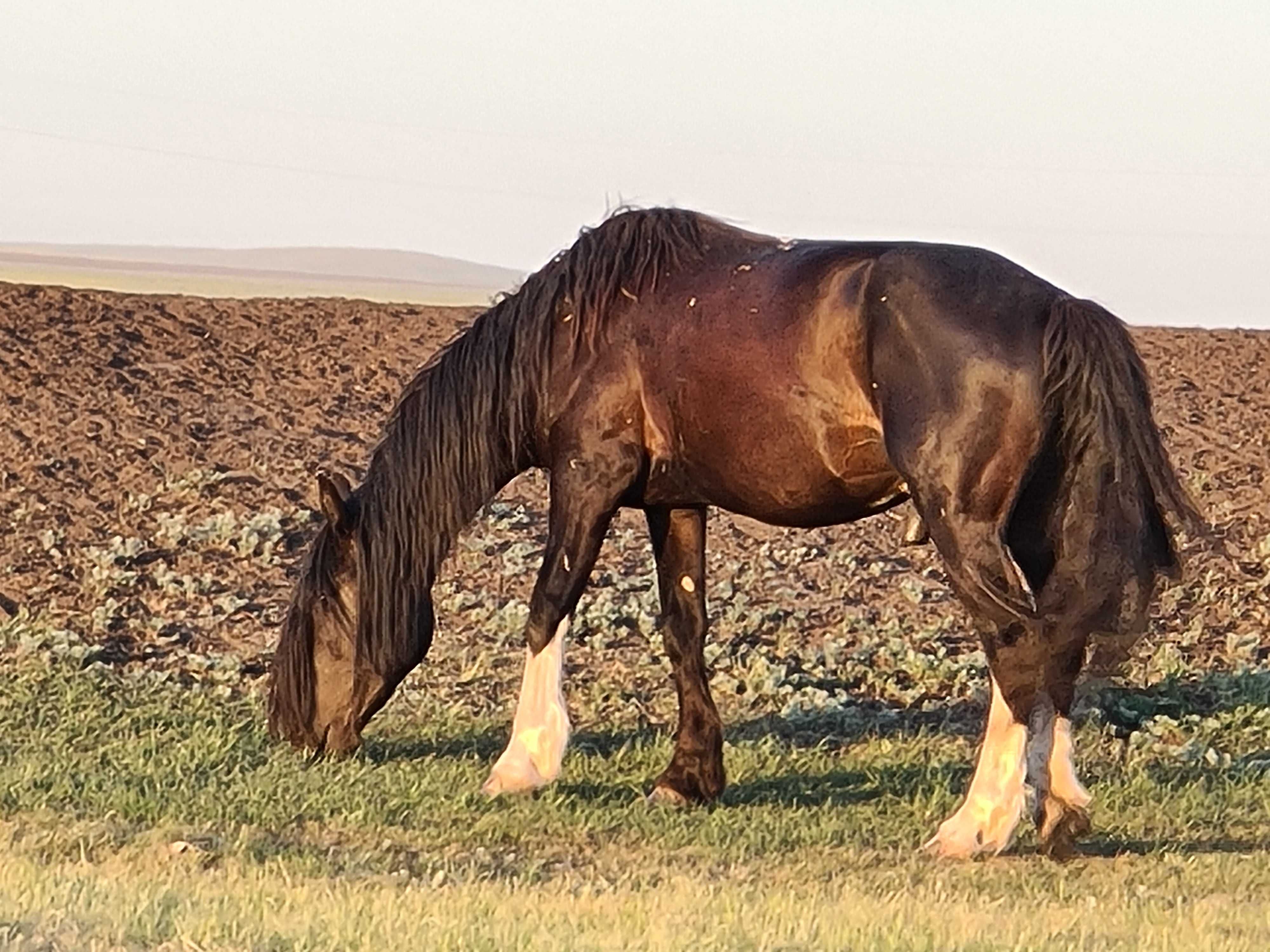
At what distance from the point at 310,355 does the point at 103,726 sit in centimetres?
1046

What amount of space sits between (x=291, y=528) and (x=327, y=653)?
4.86 meters

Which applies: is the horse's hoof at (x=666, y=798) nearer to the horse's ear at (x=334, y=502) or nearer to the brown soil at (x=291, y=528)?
the horse's ear at (x=334, y=502)

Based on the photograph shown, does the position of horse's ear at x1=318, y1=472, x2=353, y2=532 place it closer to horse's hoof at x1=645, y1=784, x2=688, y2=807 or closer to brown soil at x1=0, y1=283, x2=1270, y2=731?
horse's hoof at x1=645, y1=784, x2=688, y2=807

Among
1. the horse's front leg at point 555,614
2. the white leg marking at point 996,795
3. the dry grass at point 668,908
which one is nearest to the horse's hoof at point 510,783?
the horse's front leg at point 555,614

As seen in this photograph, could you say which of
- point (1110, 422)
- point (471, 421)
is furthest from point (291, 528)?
point (1110, 422)

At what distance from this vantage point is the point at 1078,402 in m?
6.95

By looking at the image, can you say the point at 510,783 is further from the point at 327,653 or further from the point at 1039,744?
the point at 1039,744

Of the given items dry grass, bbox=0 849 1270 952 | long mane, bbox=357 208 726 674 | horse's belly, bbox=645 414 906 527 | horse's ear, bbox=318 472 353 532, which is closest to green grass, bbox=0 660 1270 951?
dry grass, bbox=0 849 1270 952

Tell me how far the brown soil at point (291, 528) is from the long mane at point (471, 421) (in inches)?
67.4

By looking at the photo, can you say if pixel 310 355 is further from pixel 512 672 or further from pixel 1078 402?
pixel 1078 402

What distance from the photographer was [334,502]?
27.9ft

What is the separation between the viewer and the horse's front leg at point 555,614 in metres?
8.15

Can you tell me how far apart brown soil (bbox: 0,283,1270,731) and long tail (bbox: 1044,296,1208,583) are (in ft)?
5.13

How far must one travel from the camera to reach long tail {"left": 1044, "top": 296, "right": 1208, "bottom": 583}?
22.8 feet
